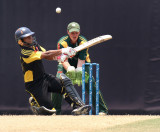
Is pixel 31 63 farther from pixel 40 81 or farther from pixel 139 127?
pixel 139 127

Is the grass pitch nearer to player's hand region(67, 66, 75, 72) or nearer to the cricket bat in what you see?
player's hand region(67, 66, 75, 72)

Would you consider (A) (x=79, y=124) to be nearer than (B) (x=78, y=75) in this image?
Yes

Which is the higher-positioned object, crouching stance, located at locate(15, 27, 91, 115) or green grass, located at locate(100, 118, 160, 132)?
crouching stance, located at locate(15, 27, 91, 115)

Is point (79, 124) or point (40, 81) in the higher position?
point (40, 81)

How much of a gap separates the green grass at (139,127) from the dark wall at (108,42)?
190 centimetres

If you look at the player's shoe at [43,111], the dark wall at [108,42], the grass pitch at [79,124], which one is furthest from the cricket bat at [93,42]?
the grass pitch at [79,124]

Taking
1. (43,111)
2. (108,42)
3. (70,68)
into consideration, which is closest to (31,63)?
(43,111)

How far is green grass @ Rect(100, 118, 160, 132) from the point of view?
19.0 ft

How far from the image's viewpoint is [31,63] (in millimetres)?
6855

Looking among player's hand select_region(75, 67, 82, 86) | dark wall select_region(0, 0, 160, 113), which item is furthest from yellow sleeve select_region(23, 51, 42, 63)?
dark wall select_region(0, 0, 160, 113)

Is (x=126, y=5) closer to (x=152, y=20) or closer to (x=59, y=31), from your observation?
(x=152, y=20)

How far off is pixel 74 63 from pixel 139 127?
2.29 m

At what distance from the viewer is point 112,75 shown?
27.7 feet

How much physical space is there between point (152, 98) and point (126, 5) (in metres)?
1.62
